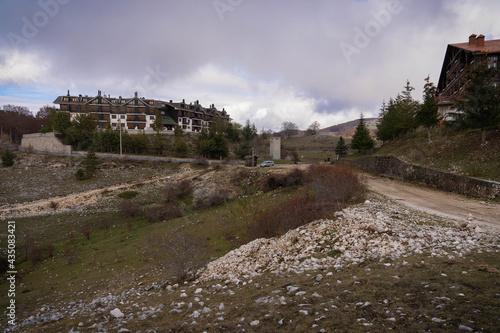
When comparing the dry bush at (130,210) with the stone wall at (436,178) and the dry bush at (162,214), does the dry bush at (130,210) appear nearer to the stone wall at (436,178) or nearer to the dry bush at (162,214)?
the dry bush at (162,214)

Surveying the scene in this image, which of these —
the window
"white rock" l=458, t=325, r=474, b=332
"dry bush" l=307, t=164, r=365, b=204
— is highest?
the window

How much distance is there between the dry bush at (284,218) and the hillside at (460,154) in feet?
53.7

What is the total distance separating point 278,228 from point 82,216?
3003cm

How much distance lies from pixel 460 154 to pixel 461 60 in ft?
99.2

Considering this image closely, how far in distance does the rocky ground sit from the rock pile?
0.03 metres

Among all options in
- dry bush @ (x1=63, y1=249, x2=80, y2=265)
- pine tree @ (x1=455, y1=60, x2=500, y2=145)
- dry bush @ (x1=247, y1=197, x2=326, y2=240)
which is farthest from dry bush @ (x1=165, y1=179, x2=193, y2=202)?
pine tree @ (x1=455, y1=60, x2=500, y2=145)

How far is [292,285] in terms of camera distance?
7.25 m

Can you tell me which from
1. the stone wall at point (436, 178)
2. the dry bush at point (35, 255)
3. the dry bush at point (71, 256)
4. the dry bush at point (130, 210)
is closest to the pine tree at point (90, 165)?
the dry bush at point (130, 210)

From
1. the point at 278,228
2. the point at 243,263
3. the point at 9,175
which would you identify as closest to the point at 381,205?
the point at 278,228

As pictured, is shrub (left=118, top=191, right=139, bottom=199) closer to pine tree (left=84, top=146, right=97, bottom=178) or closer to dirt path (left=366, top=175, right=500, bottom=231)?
pine tree (left=84, top=146, right=97, bottom=178)

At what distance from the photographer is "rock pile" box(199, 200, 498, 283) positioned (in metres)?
8.77

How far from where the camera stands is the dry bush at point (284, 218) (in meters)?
13.7

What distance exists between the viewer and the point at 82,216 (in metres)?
32.9

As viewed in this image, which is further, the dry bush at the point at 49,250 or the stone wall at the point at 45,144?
the stone wall at the point at 45,144
